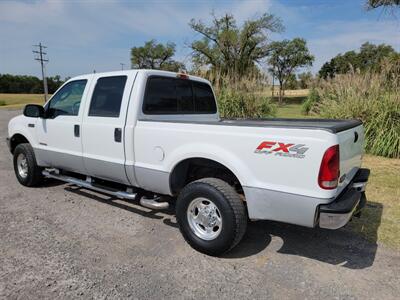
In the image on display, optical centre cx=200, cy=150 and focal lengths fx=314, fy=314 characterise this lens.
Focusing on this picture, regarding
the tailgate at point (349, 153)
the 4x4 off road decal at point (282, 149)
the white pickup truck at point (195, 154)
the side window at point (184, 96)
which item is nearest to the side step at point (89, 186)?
the white pickup truck at point (195, 154)

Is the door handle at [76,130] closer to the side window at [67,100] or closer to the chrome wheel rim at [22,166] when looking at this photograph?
the side window at [67,100]

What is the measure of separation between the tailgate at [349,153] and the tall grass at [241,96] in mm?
6849

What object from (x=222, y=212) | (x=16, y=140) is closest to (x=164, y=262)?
(x=222, y=212)

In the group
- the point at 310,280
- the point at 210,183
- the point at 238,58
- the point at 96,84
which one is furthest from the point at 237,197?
the point at 238,58

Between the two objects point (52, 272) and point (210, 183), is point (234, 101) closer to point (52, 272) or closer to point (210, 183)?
point (210, 183)

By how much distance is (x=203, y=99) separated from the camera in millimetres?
5074

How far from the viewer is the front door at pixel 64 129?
4594mm

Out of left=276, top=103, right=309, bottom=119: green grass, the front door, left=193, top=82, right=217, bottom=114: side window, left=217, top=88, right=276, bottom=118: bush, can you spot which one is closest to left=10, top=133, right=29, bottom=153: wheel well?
the front door

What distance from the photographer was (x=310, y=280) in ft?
9.71

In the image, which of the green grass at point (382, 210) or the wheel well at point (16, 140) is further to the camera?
the wheel well at point (16, 140)

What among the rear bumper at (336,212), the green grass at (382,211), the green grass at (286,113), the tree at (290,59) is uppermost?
the tree at (290,59)

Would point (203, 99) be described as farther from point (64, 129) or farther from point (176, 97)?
point (64, 129)

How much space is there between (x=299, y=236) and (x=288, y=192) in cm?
136

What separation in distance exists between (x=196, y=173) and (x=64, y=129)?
2241mm
